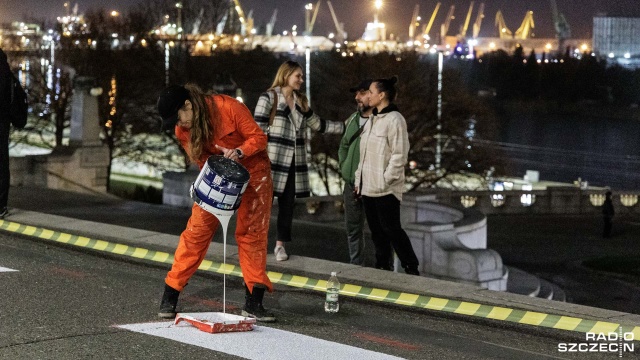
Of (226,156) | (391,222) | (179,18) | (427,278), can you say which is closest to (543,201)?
(179,18)

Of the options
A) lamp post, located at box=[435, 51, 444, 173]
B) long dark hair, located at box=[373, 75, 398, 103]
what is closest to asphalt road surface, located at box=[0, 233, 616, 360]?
long dark hair, located at box=[373, 75, 398, 103]

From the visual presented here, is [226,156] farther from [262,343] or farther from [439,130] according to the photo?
[439,130]

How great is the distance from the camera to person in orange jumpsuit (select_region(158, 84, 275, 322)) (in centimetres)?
695

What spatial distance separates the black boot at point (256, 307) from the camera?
7.38m

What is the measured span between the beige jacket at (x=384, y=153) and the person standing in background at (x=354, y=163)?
0.99ft

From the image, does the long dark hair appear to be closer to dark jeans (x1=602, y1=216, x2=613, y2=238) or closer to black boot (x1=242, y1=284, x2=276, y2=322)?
black boot (x1=242, y1=284, x2=276, y2=322)

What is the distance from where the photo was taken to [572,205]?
122 ft

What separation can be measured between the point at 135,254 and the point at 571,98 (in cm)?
15467

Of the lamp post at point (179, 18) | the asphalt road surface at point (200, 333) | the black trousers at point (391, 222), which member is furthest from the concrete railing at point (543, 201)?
the lamp post at point (179, 18)

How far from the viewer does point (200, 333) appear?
695 cm

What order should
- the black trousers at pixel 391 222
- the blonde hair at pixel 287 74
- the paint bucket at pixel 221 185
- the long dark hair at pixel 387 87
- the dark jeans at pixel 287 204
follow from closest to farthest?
the paint bucket at pixel 221 185 < the blonde hair at pixel 287 74 < the long dark hair at pixel 387 87 < the black trousers at pixel 391 222 < the dark jeans at pixel 287 204

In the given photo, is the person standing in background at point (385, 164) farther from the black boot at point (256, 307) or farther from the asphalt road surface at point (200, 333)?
the black boot at point (256, 307)

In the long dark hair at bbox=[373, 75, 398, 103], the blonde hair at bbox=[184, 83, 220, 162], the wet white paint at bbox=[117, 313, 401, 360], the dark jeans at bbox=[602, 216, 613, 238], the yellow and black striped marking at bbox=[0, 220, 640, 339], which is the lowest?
the dark jeans at bbox=[602, 216, 613, 238]

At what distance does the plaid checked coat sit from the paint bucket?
249cm
